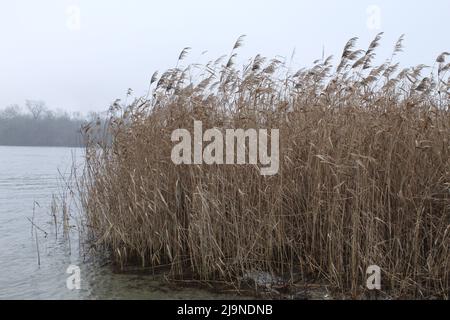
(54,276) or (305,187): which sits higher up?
(305,187)

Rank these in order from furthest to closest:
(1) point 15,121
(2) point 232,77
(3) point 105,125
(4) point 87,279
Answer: (1) point 15,121
(3) point 105,125
(2) point 232,77
(4) point 87,279

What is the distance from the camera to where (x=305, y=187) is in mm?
4488

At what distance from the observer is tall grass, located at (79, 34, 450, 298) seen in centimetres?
393

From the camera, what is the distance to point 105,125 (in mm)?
5926

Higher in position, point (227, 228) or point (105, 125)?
point (105, 125)

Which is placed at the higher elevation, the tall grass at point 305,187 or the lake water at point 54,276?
the tall grass at point 305,187

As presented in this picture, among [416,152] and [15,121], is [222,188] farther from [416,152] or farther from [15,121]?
[15,121]

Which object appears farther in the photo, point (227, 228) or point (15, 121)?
point (15, 121)

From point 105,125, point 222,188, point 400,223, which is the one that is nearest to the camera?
point 400,223

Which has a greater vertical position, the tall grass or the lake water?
the tall grass

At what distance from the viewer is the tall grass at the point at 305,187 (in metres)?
3.93

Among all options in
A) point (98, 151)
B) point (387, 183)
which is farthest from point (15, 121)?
point (387, 183)

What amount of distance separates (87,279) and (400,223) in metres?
3.60

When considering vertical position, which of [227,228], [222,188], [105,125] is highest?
[105,125]
